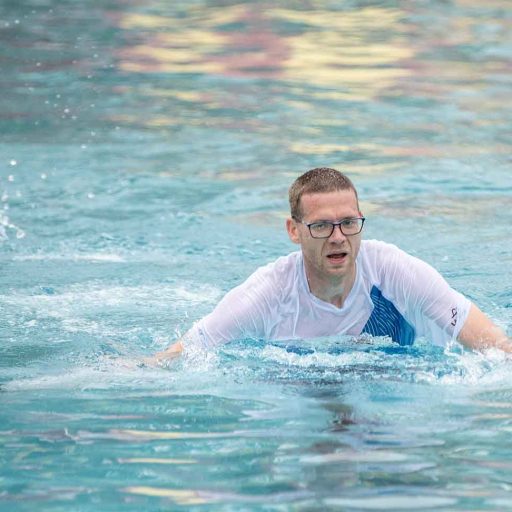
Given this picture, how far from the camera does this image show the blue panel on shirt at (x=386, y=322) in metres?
6.00

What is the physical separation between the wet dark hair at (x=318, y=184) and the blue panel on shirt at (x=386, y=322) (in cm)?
57

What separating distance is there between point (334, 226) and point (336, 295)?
1.69 feet

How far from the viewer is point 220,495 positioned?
4129 mm

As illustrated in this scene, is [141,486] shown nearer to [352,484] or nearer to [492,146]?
[352,484]

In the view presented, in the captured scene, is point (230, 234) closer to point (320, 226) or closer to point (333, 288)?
point (333, 288)

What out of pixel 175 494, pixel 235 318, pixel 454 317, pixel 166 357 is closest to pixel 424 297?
pixel 454 317

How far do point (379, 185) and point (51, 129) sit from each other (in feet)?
13.6

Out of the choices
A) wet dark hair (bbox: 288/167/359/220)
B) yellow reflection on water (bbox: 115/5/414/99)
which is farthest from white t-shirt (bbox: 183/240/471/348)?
yellow reflection on water (bbox: 115/5/414/99)

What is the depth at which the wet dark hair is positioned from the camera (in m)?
5.67

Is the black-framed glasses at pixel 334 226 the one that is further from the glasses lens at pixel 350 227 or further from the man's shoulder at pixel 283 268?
the man's shoulder at pixel 283 268

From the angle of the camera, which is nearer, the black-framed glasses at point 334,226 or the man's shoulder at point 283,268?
the black-framed glasses at point 334,226

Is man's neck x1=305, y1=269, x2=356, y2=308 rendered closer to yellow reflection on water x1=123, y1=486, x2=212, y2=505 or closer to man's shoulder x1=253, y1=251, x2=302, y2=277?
man's shoulder x1=253, y1=251, x2=302, y2=277

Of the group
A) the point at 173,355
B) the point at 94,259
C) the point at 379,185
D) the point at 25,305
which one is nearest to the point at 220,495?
the point at 173,355

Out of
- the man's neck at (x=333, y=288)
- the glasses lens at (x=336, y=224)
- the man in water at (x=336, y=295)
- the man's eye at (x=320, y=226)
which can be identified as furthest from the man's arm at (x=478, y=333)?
the man's eye at (x=320, y=226)
